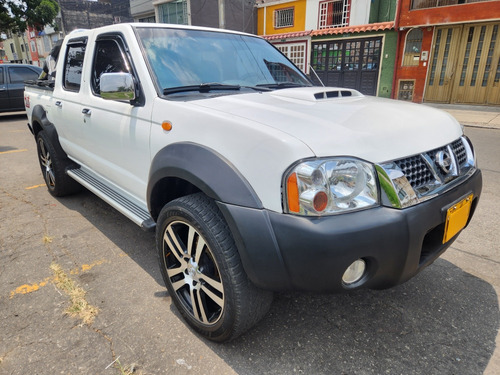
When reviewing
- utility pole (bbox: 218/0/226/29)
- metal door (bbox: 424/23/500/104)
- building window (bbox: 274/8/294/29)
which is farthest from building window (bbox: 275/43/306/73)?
metal door (bbox: 424/23/500/104)

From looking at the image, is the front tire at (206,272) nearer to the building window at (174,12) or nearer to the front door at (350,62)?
the front door at (350,62)

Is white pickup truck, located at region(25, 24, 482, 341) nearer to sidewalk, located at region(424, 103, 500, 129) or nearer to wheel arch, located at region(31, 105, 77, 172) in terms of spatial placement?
wheel arch, located at region(31, 105, 77, 172)

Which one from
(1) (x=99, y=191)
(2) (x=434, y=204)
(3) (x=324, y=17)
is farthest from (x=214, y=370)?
(3) (x=324, y=17)

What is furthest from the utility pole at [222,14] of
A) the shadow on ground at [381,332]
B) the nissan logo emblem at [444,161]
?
the nissan logo emblem at [444,161]

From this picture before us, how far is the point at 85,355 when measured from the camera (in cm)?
187

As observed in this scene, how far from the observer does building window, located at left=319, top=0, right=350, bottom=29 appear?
1744 cm

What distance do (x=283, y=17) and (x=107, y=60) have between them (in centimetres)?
2018

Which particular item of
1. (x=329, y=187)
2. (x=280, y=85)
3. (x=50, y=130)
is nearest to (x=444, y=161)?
(x=329, y=187)

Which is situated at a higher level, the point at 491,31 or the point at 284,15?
the point at 284,15

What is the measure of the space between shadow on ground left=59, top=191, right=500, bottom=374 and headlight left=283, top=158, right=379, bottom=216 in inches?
36.0

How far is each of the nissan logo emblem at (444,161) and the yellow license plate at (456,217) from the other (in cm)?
18

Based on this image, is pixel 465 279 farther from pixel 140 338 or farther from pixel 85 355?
pixel 85 355

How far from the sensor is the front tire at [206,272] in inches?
65.9

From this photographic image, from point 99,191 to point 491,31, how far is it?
15038 millimetres
